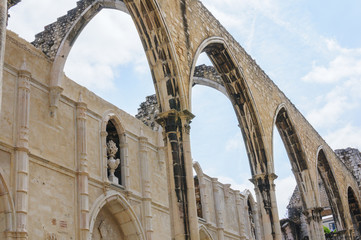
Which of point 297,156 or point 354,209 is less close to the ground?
point 297,156

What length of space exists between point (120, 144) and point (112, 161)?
2.36 feet

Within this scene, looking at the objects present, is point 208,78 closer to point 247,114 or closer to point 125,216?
point 247,114

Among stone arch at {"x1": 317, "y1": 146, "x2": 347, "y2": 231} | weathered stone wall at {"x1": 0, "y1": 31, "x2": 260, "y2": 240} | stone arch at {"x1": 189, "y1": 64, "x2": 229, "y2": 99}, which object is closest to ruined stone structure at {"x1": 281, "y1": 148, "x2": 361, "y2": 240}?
stone arch at {"x1": 317, "y1": 146, "x2": 347, "y2": 231}

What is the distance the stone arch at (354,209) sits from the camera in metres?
21.8

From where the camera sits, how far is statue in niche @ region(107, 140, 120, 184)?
12284mm

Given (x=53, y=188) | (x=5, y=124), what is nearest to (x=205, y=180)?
(x=53, y=188)

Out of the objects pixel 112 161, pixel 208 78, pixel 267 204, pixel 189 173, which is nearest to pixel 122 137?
→ pixel 112 161

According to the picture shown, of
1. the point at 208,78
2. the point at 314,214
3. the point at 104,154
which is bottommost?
the point at 314,214

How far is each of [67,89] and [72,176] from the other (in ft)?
6.40

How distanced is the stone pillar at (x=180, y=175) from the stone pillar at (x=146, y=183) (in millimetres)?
4474

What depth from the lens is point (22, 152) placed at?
31.6ft

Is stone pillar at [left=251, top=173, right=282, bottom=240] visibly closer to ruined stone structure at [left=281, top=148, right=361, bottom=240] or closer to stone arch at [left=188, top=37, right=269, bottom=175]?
stone arch at [left=188, top=37, right=269, bottom=175]

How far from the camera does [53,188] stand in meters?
10.3

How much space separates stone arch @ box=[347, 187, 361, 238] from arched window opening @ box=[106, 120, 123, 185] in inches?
502
